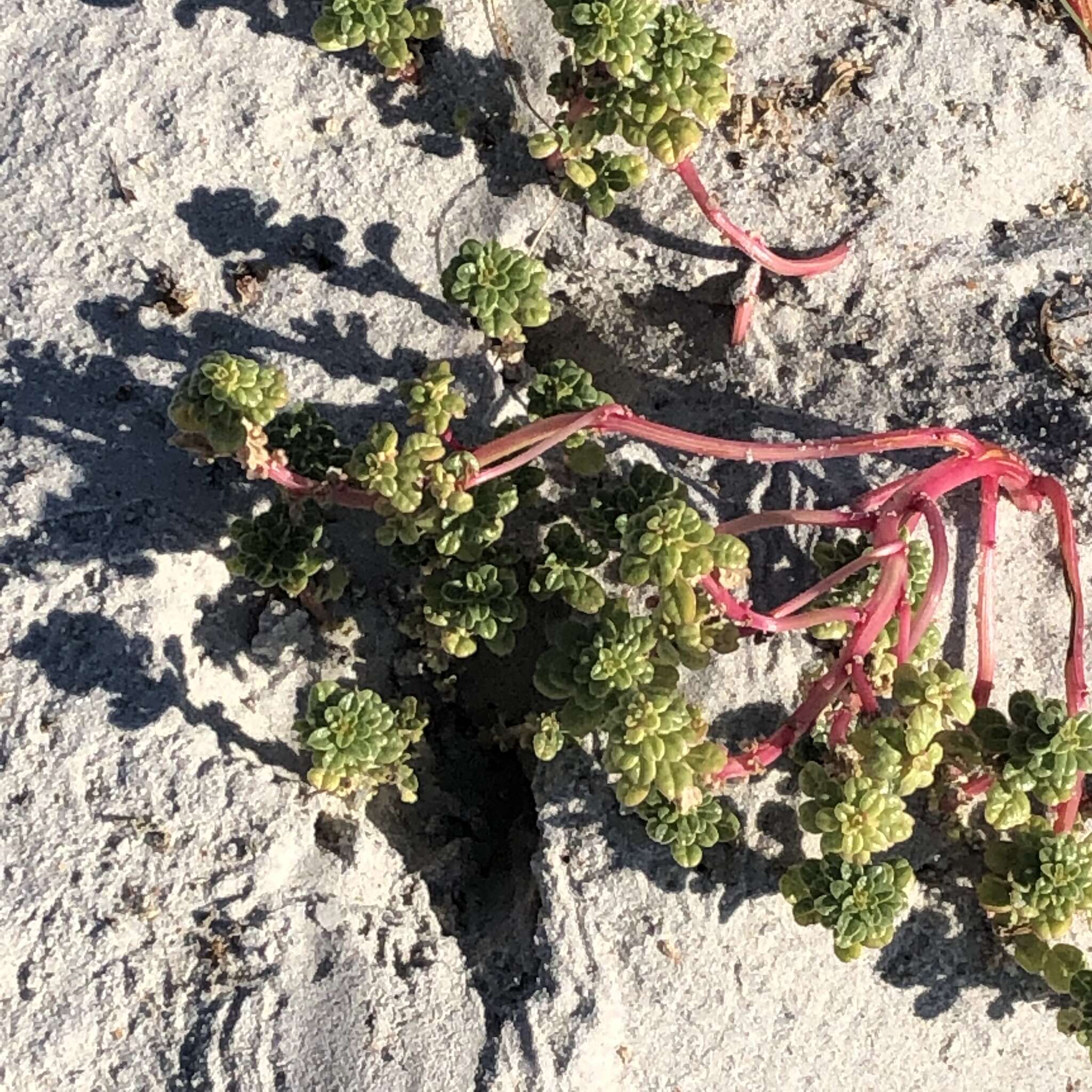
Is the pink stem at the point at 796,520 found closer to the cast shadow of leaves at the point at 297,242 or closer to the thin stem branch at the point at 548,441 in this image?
the thin stem branch at the point at 548,441

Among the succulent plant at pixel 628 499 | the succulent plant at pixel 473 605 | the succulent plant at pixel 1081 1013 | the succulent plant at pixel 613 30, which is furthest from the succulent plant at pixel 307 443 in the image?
the succulent plant at pixel 1081 1013

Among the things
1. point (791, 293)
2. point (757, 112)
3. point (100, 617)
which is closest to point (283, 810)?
point (100, 617)

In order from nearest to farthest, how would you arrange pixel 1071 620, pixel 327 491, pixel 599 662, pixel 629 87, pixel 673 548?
pixel 673 548, pixel 599 662, pixel 327 491, pixel 629 87, pixel 1071 620

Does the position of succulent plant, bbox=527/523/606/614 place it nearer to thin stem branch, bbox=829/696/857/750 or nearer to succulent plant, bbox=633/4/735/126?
thin stem branch, bbox=829/696/857/750

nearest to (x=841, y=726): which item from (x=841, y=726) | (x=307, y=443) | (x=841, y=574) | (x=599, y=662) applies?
(x=841, y=726)

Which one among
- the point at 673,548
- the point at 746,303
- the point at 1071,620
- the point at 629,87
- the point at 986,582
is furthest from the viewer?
the point at 746,303

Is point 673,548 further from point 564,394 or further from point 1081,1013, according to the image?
point 1081,1013

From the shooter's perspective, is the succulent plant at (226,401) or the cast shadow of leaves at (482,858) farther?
the cast shadow of leaves at (482,858)
